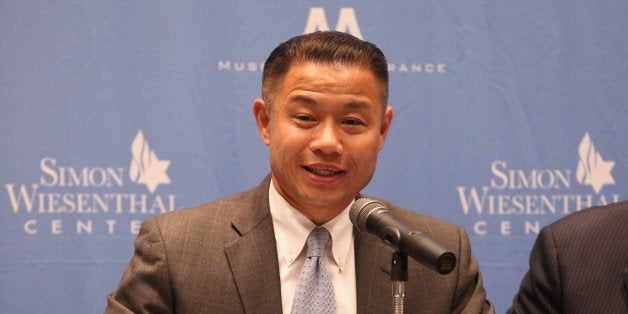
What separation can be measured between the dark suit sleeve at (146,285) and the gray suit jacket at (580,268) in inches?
37.1

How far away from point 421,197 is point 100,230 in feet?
3.88

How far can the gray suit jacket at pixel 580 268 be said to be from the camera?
2.10 m

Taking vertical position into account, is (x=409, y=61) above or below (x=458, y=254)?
above

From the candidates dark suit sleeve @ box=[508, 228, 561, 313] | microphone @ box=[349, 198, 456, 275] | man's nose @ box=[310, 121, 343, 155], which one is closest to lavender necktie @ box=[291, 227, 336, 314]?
man's nose @ box=[310, 121, 343, 155]

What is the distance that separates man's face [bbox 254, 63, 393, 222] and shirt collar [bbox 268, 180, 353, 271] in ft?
0.23

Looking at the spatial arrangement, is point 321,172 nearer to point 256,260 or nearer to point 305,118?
point 305,118

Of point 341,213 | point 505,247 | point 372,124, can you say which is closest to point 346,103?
point 372,124

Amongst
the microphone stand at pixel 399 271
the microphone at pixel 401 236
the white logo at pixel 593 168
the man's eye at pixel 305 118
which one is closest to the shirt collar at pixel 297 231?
the man's eye at pixel 305 118

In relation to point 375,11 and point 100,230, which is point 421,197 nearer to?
point 375,11

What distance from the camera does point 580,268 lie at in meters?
2.13

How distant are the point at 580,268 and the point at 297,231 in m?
0.74

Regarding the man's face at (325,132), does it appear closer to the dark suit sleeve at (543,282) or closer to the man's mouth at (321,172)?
the man's mouth at (321,172)

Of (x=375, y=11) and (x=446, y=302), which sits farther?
(x=375, y=11)

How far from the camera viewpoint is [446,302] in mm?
2211
